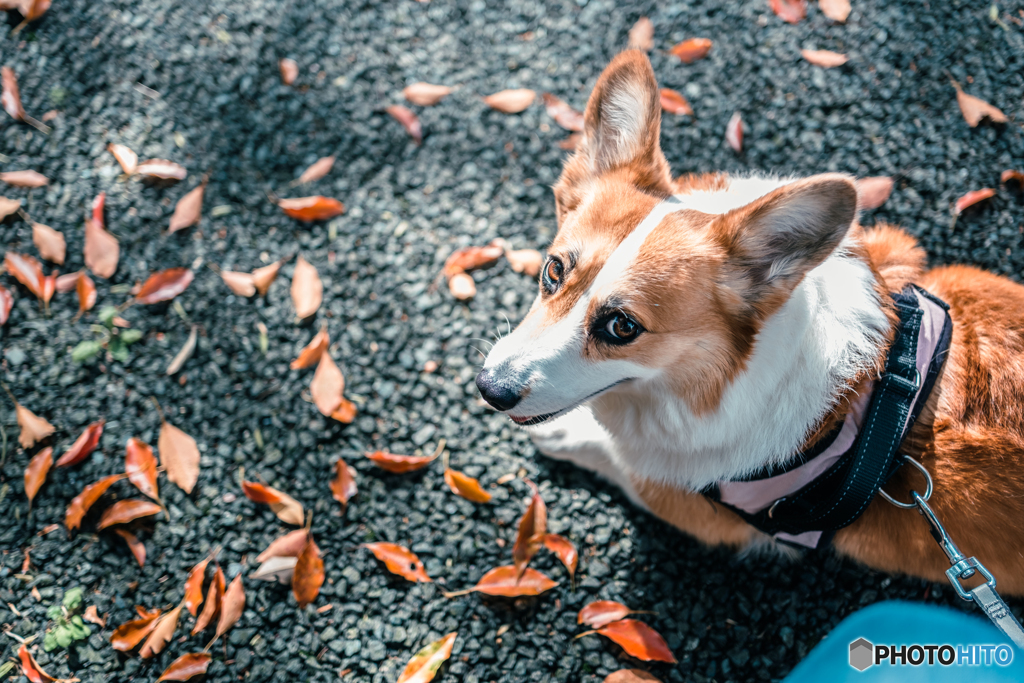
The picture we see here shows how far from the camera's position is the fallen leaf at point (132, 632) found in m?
2.27

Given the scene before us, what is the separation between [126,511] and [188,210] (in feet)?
4.68

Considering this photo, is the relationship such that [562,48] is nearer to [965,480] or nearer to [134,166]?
[134,166]

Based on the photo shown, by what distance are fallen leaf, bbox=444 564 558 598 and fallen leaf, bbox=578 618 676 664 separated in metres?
0.28

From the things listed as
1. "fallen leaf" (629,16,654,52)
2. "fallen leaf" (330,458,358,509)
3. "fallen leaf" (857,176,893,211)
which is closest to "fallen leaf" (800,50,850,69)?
"fallen leaf" (857,176,893,211)

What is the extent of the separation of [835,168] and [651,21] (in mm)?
1252

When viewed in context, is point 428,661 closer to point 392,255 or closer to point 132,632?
point 132,632

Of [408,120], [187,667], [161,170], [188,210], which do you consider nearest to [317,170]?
[408,120]

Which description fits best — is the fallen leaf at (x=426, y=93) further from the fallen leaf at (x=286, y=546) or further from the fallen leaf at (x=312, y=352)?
the fallen leaf at (x=286, y=546)

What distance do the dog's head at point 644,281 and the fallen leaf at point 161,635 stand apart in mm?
1621

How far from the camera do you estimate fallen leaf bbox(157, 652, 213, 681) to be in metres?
2.23

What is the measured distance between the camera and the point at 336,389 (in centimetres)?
268

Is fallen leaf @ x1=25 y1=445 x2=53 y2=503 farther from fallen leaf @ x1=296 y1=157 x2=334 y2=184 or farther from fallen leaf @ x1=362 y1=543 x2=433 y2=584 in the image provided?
fallen leaf @ x1=296 y1=157 x2=334 y2=184

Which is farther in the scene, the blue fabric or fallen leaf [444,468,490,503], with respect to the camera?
fallen leaf [444,468,490,503]

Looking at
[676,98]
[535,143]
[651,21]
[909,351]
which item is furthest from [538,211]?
[909,351]
